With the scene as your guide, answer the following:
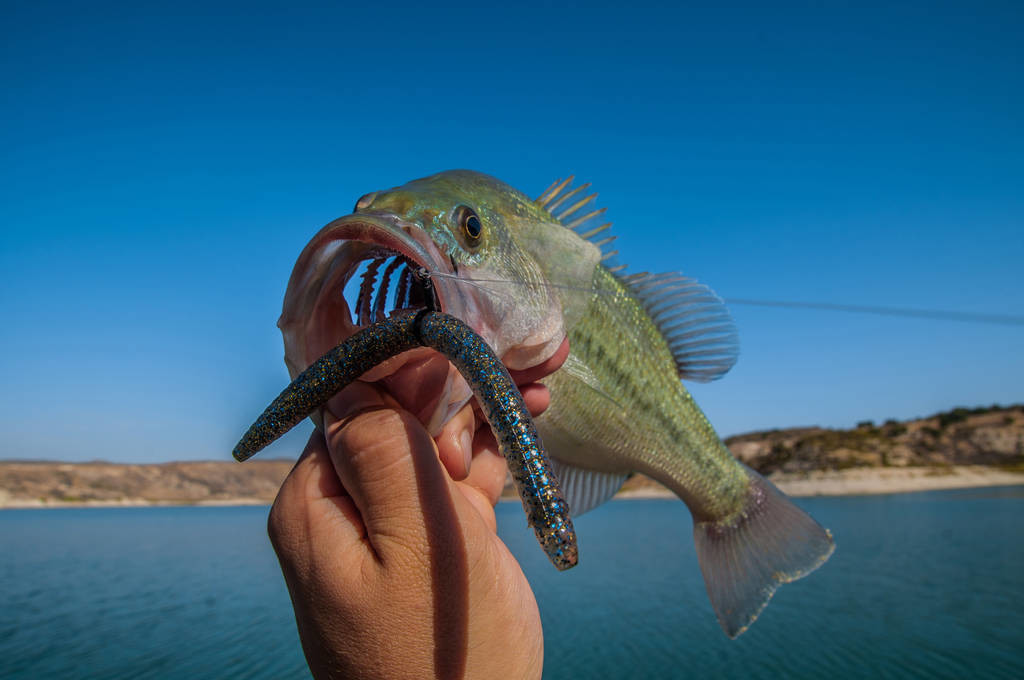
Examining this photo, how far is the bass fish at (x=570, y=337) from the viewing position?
1783 mm

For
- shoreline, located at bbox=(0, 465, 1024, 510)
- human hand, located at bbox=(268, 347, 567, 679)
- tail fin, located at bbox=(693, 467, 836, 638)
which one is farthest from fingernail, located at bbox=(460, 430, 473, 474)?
shoreline, located at bbox=(0, 465, 1024, 510)

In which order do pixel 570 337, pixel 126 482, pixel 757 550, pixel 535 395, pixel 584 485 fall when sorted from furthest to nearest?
pixel 126 482 → pixel 757 550 → pixel 584 485 → pixel 570 337 → pixel 535 395

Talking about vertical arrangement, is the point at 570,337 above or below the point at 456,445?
above

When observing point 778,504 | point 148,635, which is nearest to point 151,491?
point 148,635

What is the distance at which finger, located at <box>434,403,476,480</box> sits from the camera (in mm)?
1735

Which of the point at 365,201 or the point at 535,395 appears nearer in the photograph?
the point at 365,201

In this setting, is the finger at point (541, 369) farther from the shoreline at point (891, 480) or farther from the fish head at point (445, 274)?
the shoreline at point (891, 480)

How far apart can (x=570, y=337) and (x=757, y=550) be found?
215 cm

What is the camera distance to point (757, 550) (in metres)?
3.94

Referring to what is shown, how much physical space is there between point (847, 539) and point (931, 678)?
775 inches

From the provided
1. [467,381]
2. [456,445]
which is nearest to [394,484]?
[467,381]

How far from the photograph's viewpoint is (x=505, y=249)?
2.44m

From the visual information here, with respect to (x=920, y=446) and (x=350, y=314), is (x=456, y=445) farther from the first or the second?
(x=920, y=446)

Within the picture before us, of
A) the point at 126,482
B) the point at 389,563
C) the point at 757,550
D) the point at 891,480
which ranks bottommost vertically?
the point at 126,482
